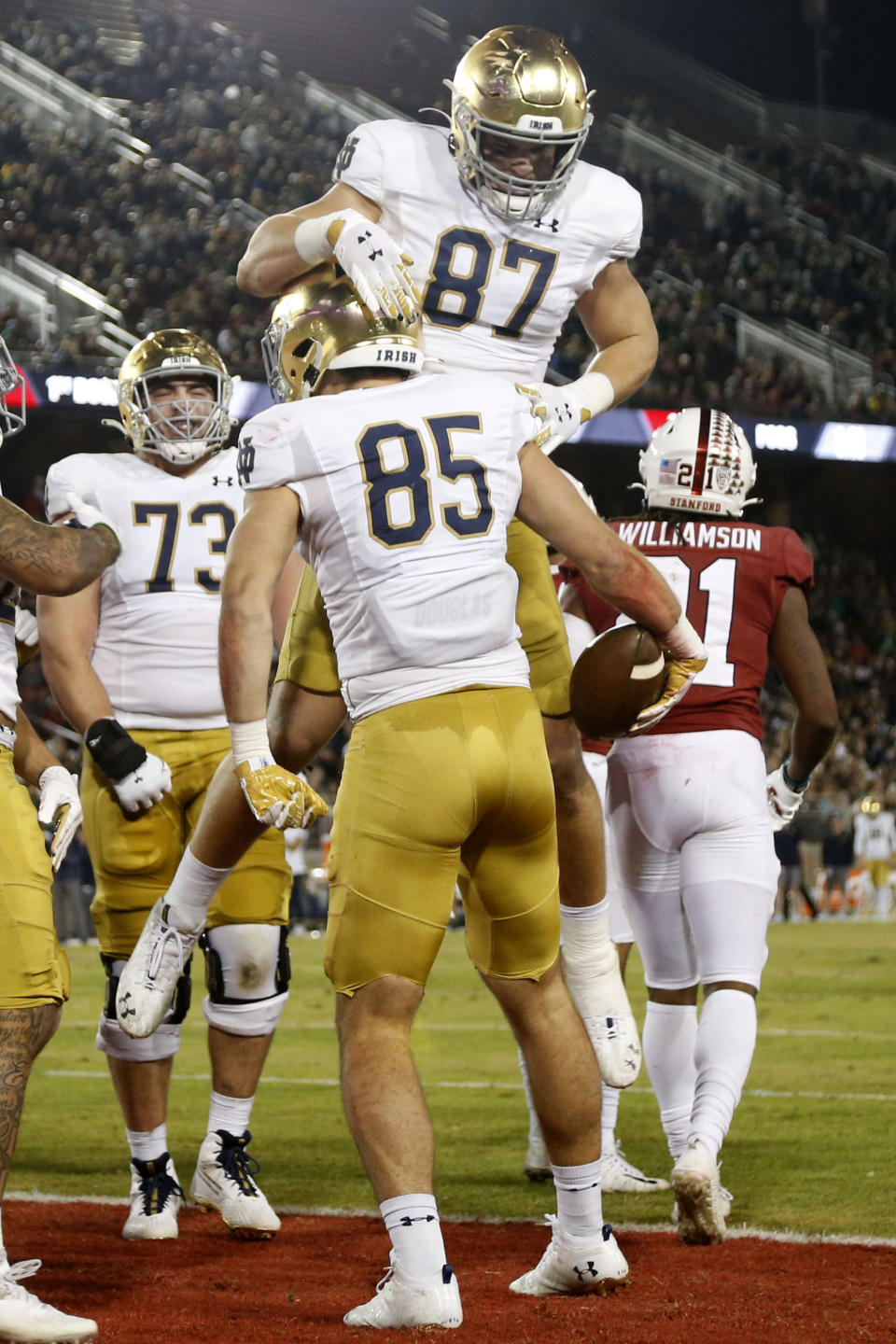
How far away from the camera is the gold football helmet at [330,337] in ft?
11.1

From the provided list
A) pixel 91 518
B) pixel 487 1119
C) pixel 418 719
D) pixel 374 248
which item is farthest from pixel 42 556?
pixel 487 1119

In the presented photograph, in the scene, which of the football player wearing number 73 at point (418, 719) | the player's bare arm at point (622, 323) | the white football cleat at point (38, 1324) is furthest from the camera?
the player's bare arm at point (622, 323)

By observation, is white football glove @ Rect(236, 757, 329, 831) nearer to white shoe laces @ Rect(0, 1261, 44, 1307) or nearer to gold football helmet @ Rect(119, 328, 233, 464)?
white shoe laces @ Rect(0, 1261, 44, 1307)

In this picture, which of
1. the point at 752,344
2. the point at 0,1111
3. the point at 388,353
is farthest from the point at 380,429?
the point at 752,344

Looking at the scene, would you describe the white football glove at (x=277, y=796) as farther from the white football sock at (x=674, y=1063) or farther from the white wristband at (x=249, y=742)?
the white football sock at (x=674, y=1063)

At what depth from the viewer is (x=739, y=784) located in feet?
14.4

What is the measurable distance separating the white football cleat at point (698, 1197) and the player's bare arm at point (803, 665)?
1281mm

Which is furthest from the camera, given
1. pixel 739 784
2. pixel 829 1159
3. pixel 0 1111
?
pixel 829 1159

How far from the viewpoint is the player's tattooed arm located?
3242 mm

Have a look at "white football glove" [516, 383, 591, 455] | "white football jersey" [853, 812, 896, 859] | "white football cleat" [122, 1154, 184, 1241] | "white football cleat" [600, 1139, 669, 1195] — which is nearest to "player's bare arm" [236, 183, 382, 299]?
"white football glove" [516, 383, 591, 455]

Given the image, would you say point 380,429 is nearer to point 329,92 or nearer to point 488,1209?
point 488,1209

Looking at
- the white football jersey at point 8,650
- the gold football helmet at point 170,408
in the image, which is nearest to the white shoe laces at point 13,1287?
the white football jersey at point 8,650

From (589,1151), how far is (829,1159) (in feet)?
7.29

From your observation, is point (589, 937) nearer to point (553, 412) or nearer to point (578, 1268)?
point (578, 1268)
